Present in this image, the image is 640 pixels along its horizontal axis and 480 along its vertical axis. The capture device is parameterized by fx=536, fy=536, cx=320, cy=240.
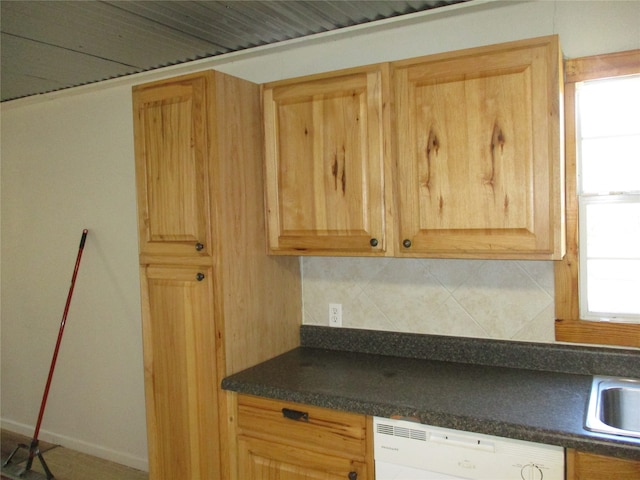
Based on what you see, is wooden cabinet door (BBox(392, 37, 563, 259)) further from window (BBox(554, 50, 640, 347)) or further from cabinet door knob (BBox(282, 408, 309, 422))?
cabinet door knob (BBox(282, 408, 309, 422))

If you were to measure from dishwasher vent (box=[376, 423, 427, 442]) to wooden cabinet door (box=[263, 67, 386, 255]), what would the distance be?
60cm

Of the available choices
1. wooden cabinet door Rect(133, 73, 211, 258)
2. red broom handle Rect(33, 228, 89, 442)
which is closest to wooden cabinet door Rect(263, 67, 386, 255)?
wooden cabinet door Rect(133, 73, 211, 258)

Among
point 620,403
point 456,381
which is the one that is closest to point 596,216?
point 620,403

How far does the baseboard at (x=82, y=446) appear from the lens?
10.1 ft

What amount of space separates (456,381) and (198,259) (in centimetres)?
104

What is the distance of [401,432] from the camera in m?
1.67

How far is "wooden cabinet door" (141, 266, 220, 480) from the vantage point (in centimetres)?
203

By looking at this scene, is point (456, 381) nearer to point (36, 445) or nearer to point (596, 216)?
point (596, 216)

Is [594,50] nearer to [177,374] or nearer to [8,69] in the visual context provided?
[177,374]

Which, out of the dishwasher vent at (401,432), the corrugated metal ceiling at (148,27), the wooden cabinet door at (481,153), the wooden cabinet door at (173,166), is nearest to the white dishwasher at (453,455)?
the dishwasher vent at (401,432)

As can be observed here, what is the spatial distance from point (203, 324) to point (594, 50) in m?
1.71

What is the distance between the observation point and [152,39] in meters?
2.38

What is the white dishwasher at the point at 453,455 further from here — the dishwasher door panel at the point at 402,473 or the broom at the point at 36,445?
the broom at the point at 36,445

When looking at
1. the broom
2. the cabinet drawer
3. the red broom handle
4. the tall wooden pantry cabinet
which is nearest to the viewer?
the cabinet drawer
